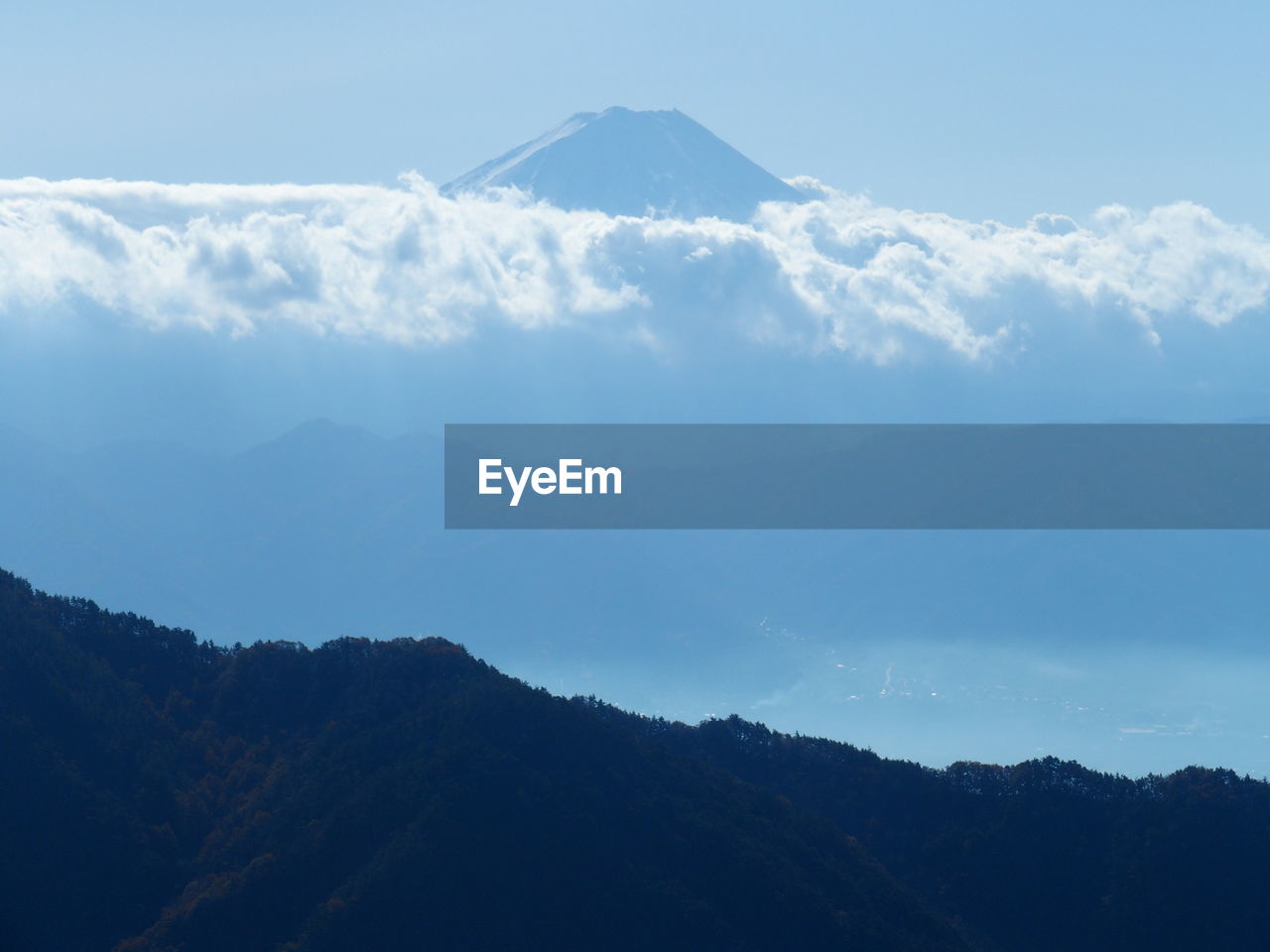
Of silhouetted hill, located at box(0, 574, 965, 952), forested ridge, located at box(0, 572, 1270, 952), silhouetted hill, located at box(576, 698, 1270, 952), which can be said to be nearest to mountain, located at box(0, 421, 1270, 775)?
silhouetted hill, located at box(576, 698, 1270, 952)

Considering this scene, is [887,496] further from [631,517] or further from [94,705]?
[94,705]

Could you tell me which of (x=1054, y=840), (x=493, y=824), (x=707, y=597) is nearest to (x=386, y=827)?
(x=493, y=824)

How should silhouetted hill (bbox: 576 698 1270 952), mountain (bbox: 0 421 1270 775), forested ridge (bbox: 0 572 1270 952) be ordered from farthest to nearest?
mountain (bbox: 0 421 1270 775), silhouetted hill (bbox: 576 698 1270 952), forested ridge (bbox: 0 572 1270 952)

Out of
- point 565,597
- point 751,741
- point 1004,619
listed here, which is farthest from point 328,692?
point 1004,619

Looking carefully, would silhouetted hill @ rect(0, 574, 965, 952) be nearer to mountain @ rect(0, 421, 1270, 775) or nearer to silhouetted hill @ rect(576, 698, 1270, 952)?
silhouetted hill @ rect(576, 698, 1270, 952)

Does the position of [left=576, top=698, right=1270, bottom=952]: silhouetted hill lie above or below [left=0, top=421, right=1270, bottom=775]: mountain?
below

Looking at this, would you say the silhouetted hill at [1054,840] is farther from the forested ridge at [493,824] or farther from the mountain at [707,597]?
the mountain at [707,597]

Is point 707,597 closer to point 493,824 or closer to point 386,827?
point 493,824

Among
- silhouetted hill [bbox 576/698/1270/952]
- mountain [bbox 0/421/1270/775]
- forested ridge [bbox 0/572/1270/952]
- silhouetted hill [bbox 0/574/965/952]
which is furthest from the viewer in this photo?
mountain [bbox 0/421/1270/775]
